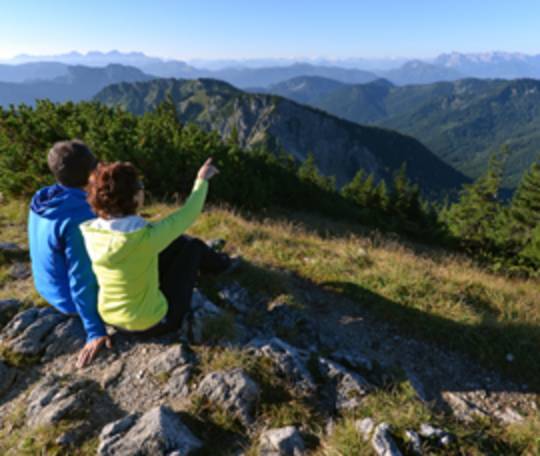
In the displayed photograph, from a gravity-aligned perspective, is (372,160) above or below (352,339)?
below

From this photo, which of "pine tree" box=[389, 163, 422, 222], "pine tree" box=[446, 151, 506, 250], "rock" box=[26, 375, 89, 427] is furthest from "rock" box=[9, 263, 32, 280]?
"pine tree" box=[389, 163, 422, 222]

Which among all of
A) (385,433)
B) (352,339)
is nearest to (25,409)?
(385,433)

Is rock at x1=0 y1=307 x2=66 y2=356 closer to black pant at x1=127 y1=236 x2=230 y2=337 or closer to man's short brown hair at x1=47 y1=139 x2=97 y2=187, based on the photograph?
black pant at x1=127 y1=236 x2=230 y2=337

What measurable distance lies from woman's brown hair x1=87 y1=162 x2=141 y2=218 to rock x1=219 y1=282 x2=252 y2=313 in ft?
8.93

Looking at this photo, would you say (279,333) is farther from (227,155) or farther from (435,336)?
(227,155)

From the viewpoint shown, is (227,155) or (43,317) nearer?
(43,317)

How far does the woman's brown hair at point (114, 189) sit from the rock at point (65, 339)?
A: 219 cm

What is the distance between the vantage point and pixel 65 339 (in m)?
4.48

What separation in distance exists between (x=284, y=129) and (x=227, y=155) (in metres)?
183

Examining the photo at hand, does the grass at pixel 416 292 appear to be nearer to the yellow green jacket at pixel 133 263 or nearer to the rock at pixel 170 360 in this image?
the rock at pixel 170 360

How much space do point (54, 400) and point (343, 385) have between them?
10.4 ft

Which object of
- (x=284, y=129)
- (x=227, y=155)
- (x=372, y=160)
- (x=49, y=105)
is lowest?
(x=372, y=160)

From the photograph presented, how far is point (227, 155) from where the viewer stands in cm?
2341

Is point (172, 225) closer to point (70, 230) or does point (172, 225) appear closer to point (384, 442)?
point (70, 230)
